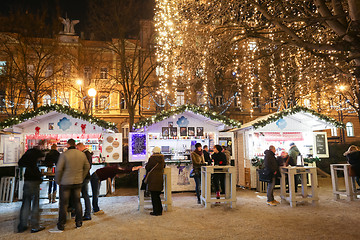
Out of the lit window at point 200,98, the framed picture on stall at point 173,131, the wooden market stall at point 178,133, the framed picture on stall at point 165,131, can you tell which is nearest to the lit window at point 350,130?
the lit window at point 200,98

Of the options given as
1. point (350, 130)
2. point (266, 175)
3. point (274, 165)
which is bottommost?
point (266, 175)

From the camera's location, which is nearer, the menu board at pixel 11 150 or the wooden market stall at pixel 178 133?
the menu board at pixel 11 150

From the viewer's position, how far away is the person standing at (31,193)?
5.69 meters

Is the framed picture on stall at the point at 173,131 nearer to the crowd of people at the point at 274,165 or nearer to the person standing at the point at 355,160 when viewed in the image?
the crowd of people at the point at 274,165

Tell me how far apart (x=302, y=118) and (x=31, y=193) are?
34.8 ft

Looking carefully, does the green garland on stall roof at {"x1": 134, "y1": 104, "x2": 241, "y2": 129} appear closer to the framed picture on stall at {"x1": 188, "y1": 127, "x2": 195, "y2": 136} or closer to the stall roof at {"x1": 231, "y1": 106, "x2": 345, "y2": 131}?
the framed picture on stall at {"x1": 188, "y1": 127, "x2": 195, "y2": 136}

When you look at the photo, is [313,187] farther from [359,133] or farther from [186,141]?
[359,133]

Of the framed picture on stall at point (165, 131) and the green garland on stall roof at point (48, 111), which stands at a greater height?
the green garland on stall roof at point (48, 111)

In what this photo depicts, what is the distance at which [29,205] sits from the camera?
5824mm

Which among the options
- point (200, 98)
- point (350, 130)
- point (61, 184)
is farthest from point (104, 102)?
point (350, 130)

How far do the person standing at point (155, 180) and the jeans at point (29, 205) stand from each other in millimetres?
2521

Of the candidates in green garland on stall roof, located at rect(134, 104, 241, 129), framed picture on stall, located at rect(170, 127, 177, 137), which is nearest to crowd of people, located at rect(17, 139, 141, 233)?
green garland on stall roof, located at rect(134, 104, 241, 129)

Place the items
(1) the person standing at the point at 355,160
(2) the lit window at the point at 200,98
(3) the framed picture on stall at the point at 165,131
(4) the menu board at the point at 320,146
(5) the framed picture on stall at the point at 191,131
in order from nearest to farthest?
(1) the person standing at the point at 355,160 < (3) the framed picture on stall at the point at 165,131 < (5) the framed picture on stall at the point at 191,131 < (4) the menu board at the point at 320,146 < (2) the lit window at the point at 200,98

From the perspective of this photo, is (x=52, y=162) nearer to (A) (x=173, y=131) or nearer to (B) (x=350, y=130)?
(A) (x=173, y=131)
